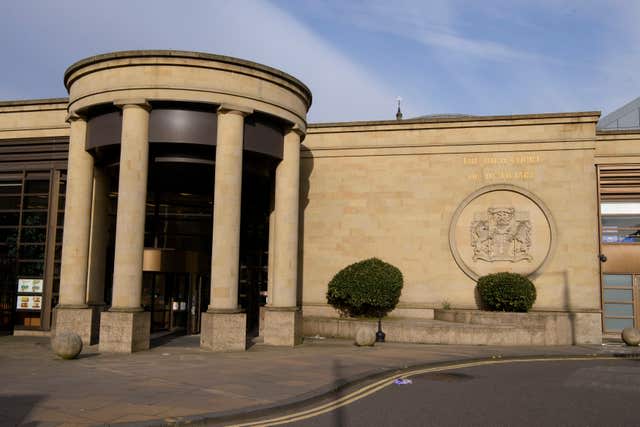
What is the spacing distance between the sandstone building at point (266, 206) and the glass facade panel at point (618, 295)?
0.32 feet

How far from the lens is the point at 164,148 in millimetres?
20156

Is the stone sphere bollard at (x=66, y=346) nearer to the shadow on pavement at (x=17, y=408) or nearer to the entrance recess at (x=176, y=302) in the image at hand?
the shadow on pavement at (x=17, y=408)

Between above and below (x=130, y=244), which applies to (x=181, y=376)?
below

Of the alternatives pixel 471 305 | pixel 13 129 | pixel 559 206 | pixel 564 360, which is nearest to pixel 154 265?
pixel 13 129

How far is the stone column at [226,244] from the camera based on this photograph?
60.3 ft

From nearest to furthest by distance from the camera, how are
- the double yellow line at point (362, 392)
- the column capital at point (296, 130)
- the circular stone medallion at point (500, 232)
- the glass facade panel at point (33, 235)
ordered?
the double yellow line at point (362, 392) < the column capital at point (296, 130) < the circular stone medallion at point (500, 232) < the glass facade panel at point (33, 235)

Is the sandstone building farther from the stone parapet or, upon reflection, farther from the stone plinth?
the stone parapet

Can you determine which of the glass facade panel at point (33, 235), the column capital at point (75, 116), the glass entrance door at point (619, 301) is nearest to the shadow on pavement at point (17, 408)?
the column capital at point (75, 116)

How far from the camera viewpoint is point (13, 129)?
25609 mm

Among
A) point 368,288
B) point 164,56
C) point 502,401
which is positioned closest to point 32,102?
point 164,56

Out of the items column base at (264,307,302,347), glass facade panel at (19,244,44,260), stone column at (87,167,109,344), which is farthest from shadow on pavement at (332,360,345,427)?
glass facade panel at (19,244,44,260)

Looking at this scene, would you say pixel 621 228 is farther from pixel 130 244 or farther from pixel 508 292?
pixel 130 244

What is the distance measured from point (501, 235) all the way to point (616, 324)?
7.44 m

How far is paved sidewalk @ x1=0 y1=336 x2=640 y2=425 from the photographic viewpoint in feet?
31.4
